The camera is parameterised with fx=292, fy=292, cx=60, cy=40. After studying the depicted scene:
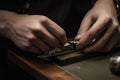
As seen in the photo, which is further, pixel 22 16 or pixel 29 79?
pixel 29 79

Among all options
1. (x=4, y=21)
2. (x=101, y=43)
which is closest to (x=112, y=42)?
(x=101, y=43)

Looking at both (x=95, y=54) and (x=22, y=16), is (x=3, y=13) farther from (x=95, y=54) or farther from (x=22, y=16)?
(x=95, y=54)

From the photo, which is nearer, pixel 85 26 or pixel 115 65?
pixel 115 65

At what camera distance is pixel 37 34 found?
0.65 metres

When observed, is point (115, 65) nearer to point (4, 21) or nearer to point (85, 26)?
point (85, 26)

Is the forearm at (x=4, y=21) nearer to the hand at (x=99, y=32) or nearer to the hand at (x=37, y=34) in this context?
the hand at (x=37, y=34)

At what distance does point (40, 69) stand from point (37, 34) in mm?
82

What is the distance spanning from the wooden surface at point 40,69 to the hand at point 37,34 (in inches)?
1.0

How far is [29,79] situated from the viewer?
33.5 inches

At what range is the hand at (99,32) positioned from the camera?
0.71 meters

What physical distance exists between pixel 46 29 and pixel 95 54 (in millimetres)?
149


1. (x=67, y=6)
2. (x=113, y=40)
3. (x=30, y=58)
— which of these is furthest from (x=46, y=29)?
(x=67, y=6)

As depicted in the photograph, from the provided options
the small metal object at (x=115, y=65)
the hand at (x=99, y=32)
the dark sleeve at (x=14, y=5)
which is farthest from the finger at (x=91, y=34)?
the dark sleeve at (x=14, y=5)

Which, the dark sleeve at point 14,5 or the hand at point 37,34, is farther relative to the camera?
the dark sleeve at point 14,5
